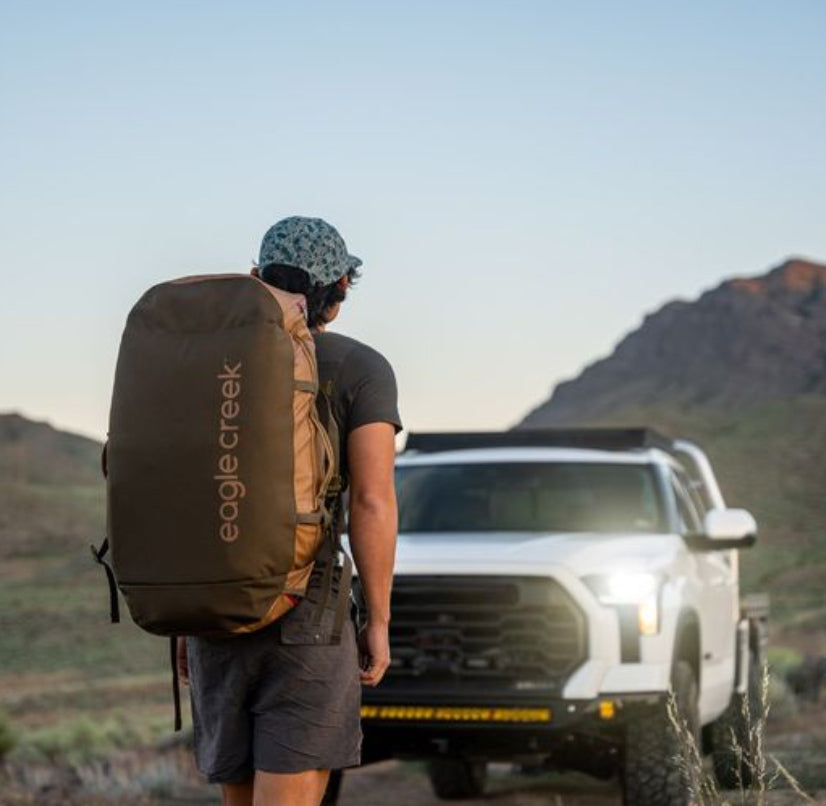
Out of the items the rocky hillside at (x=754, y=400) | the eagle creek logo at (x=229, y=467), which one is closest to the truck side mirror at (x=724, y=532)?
the eagle creek logo at (x=229, y=467)

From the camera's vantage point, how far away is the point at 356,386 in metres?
3.82

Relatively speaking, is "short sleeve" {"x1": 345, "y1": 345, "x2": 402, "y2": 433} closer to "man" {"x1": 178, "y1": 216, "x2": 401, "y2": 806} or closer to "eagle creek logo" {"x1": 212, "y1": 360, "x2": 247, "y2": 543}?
"man" {"x1": 178, "y1": 216, "x2": 401, "y2": 806}

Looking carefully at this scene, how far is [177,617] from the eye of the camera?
351 centimetres

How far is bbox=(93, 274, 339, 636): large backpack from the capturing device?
3.45 meters

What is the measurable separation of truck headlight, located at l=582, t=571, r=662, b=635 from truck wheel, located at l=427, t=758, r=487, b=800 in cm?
309

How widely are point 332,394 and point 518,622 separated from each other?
4.35 metres

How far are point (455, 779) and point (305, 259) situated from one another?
756 centimetres

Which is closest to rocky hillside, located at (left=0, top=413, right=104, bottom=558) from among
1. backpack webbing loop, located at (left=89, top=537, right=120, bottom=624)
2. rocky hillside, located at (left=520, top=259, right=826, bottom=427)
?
rocky hillside, located at (left=520, top=259, right=826, bottom=427)

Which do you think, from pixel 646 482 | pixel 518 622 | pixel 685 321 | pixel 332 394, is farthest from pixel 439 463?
pixel 685 321

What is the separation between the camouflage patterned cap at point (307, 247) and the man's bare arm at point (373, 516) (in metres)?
0.37

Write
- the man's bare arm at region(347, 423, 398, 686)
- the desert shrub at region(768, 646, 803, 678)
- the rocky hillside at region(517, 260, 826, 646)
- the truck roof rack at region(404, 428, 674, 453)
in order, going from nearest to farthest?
the man's bare arm at region(347, 423, 398, 686) < the truck roof rack at region(404, 428, 674, 453) < the desert shrub at region(768, 646, 803, 678) < the rocky hillside at region(517, 260, 826, 646)

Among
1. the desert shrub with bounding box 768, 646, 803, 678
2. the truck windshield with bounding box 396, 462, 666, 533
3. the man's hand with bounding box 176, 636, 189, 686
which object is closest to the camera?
the man's hand with bounding box 176, 636, 189, 686

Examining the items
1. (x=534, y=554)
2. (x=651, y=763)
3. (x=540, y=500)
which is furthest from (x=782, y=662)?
(x=534, y=554)

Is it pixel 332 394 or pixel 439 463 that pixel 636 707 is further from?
pixel 332 394
